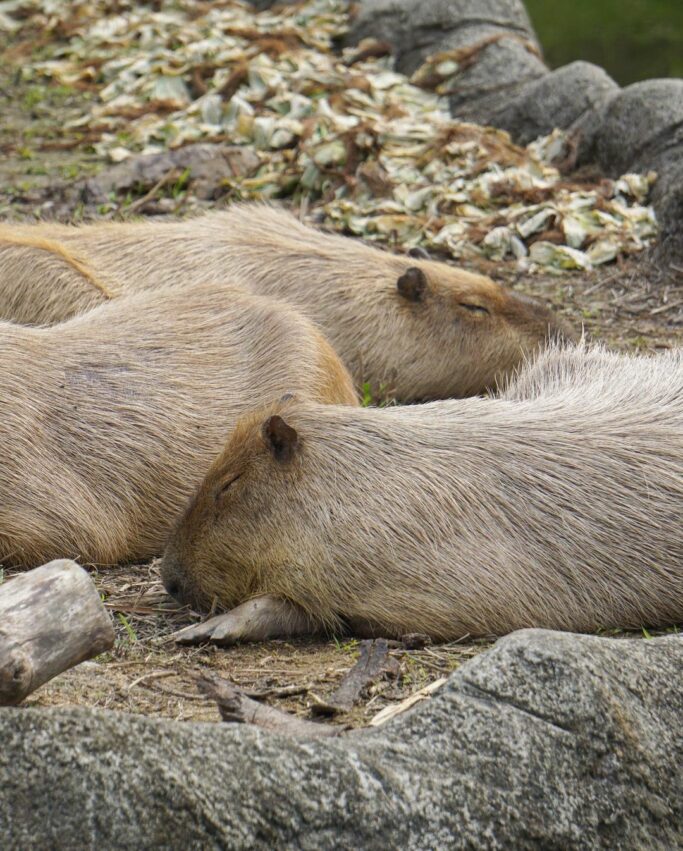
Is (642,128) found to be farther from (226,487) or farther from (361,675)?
(361,675)

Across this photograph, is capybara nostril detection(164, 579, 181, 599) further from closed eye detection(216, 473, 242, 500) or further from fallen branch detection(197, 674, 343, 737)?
fallen branch detection(197, 674, 343, 737)

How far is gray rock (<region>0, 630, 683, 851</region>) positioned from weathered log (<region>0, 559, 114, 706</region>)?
0.27 meters

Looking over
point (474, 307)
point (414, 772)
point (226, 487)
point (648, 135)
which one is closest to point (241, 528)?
point (226, 487)

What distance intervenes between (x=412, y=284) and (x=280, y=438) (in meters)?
2.59

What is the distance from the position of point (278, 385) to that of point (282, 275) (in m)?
1.72

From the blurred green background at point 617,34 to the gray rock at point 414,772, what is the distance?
1147 cm

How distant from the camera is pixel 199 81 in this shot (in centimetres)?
1088

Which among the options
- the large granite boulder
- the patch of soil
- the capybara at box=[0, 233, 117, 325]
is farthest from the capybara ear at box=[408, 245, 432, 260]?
the patch of soil

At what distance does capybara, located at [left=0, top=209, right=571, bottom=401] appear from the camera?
647 centimetres

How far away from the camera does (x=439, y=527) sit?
4.02 meters

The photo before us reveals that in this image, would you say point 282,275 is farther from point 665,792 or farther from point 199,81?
point 199,81

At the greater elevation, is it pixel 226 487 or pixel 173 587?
pixel 226 487

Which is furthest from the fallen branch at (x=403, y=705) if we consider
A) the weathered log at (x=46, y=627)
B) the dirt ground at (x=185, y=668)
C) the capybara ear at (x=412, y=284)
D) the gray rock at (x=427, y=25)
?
the gray rock at (x=427, y=25)

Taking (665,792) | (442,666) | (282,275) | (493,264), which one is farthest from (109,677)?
(493,264)
